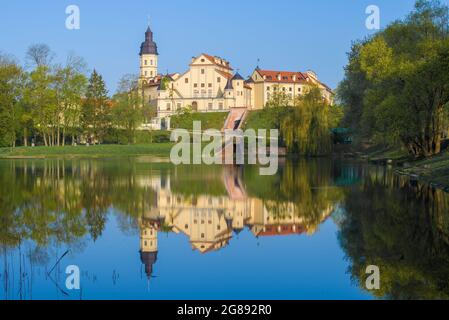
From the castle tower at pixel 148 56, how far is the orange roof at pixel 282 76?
2886cm

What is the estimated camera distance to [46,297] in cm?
927

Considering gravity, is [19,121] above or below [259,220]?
above

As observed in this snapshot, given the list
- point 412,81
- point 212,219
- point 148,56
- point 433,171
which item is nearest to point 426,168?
point 433,171

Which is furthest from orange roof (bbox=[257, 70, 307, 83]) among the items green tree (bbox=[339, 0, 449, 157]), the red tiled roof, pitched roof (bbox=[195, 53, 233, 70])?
the red tiled roof

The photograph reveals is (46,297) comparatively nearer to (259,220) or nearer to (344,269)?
(344,269)

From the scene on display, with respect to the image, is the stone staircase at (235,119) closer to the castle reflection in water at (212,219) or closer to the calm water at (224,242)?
the calm water at (224,242)

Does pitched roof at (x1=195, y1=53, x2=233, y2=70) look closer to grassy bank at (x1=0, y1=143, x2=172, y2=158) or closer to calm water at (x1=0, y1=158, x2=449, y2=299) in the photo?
grassy bank at (x1=0, y1=143, x2=172, y2=158)

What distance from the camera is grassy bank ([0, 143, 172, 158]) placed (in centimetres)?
6297

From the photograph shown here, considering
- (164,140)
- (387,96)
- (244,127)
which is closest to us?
(387,96)

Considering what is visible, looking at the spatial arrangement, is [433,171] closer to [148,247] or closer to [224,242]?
[224,242]

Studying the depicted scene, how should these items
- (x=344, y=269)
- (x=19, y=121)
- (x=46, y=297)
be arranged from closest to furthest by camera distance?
(x=46, y=297) < (x=344, y=269) < (x=19, y=121)
